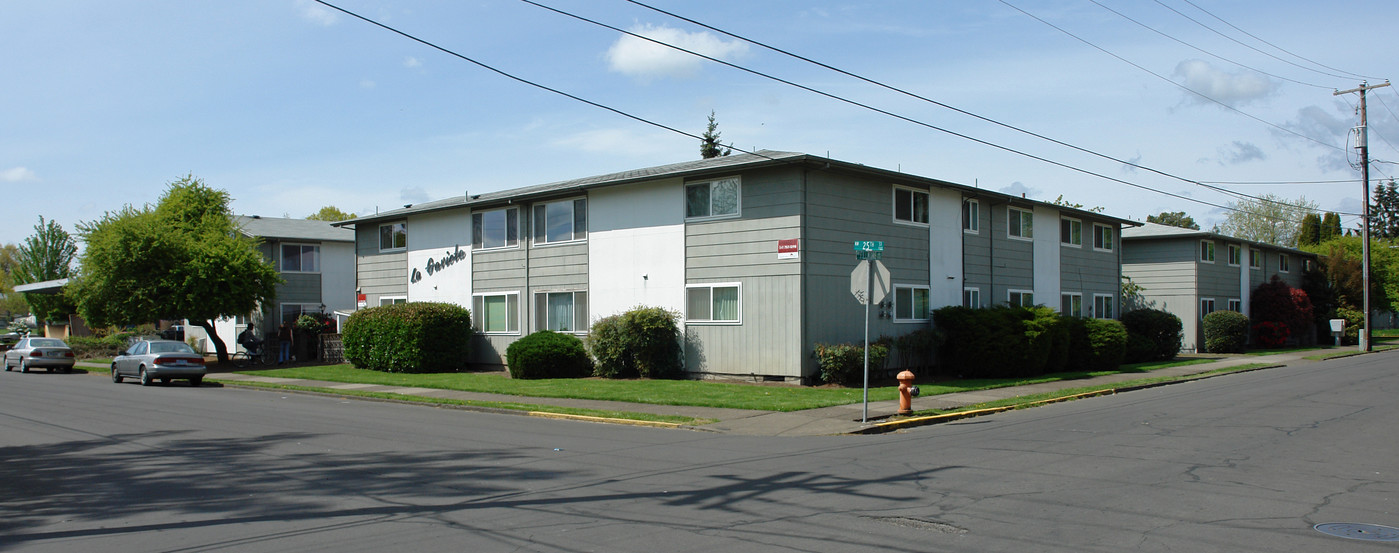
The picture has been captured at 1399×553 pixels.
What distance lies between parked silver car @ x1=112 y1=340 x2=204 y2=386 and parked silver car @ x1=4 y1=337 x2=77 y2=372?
9117 millimetres

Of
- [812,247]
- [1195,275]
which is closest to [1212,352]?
[1195,275]

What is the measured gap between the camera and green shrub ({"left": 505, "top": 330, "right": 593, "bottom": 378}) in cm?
2467

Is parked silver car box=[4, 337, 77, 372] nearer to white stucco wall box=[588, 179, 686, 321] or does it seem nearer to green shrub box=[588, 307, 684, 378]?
white stucco wall box=[588, 179, 686, 321]

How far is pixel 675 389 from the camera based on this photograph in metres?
20.7

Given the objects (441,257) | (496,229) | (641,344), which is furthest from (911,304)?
(441,257)

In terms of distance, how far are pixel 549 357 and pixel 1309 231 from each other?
82.7 meters

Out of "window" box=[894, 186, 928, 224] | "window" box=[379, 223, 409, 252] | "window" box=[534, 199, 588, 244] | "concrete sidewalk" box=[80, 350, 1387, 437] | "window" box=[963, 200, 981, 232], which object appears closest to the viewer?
"concrete sidewalk" box=[80, 350, 1387, 437]

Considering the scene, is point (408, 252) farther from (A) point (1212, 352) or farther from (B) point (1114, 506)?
(A) point (1212, 352)

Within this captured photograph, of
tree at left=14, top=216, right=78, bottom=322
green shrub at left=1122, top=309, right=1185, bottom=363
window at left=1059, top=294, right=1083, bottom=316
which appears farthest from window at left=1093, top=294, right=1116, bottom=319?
tree at left=14, top=216, right=78, bottom=322

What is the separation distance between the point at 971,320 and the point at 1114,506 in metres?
16.3

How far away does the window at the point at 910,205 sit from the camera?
24422mm

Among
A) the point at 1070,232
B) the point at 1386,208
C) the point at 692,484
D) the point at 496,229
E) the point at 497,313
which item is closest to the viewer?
the point at 692,484

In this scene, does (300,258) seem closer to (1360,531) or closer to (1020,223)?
(1020,223)

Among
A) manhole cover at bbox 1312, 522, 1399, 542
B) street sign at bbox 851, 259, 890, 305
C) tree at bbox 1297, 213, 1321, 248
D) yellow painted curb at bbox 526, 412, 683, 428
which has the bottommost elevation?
yellow painted curb at bbox 526, 412, 683, 428
